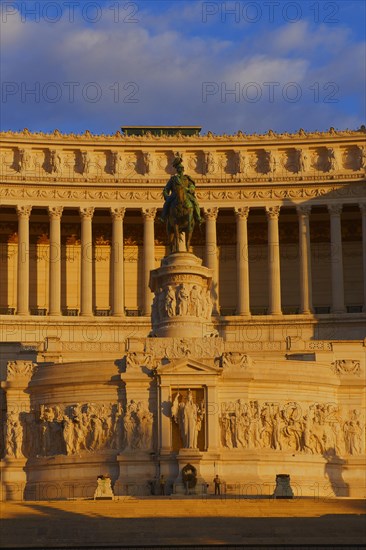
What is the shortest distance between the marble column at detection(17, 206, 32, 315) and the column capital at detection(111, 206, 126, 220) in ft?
18.8

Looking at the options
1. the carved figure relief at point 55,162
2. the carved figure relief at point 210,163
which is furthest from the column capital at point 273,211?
the carved figure relief at point 55,162

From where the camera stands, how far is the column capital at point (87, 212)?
330 feet

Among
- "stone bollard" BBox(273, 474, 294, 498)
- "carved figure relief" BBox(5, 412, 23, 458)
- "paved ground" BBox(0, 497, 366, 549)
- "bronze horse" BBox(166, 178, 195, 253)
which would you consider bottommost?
"paved ground" BBox(0, 497, 366, 549)

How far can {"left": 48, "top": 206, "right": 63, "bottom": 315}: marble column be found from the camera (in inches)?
3839

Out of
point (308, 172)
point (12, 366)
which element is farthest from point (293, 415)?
point (308, 172)

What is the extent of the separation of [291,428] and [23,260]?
37.8 metres

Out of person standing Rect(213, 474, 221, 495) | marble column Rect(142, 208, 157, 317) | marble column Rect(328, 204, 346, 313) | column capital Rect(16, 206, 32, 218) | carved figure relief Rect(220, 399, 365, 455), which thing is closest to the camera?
person standing Rect(213, 474, 221, 495)

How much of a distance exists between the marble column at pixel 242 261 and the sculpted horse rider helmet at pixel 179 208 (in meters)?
26.3

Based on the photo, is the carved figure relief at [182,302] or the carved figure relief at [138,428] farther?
the carved figure relief at [182,302]

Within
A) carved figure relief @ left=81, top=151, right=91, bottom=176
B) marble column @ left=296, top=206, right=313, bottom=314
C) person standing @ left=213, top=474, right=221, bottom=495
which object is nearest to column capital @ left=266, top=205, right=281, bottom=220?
marble column @ left=296, top=206, right=313, bottom=314

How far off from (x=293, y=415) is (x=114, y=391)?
26.4 ft

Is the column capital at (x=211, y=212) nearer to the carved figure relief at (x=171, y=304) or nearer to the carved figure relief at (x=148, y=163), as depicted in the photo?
the carved figure relief at (x=148, y=163)

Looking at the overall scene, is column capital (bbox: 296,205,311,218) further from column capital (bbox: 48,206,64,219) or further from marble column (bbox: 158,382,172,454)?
marble column (bbox: 158,382,172,454)

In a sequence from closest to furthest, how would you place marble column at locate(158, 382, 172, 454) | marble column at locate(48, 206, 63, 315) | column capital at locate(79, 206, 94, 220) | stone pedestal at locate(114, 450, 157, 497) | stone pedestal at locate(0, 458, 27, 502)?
1. stone pedestal at locate(114, 450, 157, 497)
2. marble column at locate(158, 382, 172, 454)
3. stone pedestal at locate(0, 458, 27, 502)
4. marble column at locate(48, 206, 63, 315)
5. column capital at locate(79, 206, 94, 220)
